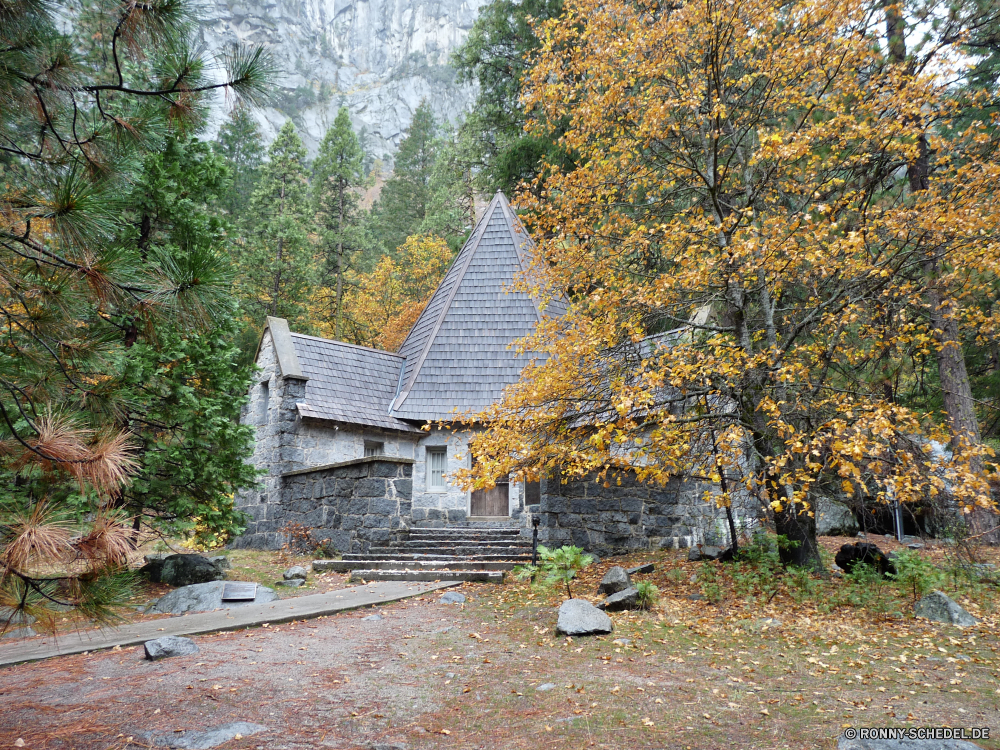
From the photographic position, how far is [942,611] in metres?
6.35

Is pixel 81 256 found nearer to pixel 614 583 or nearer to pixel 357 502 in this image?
pixel 614 583

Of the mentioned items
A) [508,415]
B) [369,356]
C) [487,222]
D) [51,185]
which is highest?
[487,222]

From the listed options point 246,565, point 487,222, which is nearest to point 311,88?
point 487,222

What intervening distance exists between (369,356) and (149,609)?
27.9 feet

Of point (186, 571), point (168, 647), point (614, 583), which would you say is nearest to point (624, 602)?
point (614, 583)

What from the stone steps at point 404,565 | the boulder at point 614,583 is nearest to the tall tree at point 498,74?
the stone steps at point 404,565

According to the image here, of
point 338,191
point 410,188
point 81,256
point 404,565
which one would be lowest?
point 404,565

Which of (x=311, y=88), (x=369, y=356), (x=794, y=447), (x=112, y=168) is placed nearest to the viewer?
(x=112, y=168)

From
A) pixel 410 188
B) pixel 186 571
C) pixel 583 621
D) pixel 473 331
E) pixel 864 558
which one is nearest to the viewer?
pixel 583 621

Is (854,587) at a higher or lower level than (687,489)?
lower

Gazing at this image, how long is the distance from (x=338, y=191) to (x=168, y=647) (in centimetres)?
2703

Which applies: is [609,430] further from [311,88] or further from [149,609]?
[311,88]

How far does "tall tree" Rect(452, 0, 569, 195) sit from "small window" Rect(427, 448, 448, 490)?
9.59 m

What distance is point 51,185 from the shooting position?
11.6 ft
